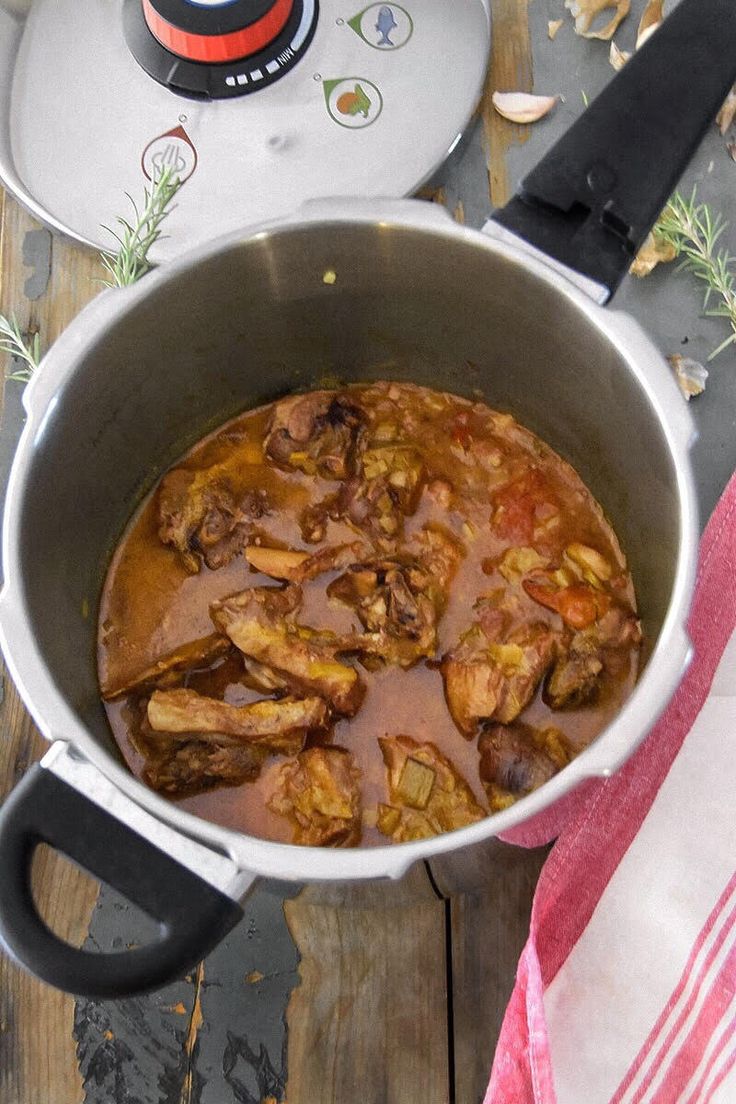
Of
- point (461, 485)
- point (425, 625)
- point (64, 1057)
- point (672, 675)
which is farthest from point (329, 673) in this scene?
point (64, 1057)

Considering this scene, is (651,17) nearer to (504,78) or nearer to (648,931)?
(504,78)

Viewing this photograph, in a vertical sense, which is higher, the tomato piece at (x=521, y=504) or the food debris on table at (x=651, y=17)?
the food debris on table at (x=651, y=17)

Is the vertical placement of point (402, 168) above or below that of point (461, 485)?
above

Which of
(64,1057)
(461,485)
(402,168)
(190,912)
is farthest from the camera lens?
(402,168)

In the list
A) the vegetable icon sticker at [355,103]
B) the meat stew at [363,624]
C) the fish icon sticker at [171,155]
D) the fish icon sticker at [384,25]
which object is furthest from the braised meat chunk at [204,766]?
the fish icon sticker at [384,25]

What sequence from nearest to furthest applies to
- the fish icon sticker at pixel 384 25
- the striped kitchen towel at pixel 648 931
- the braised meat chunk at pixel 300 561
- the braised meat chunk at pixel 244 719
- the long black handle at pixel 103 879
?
the long black handle at pixel 103 879 → the striped kitchen towel at pixel 648 931 → the braised meat chunk at pixel 244 719 → the braised meat chunk at pixel 300 561 → the fish icon sticker at pixel 384 25

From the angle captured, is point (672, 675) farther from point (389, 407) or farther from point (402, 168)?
point (402, 168)

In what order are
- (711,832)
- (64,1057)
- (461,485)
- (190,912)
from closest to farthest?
(190,912) < (711,832) < (64,1057) < (461,485)

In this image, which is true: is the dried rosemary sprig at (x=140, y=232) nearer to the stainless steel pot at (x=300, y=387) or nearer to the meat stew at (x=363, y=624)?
the stainless steel pot at (x=300, y=387)
